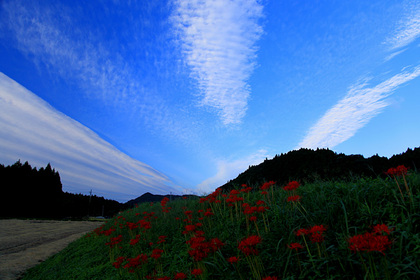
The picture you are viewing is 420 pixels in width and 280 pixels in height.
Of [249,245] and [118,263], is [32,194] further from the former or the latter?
[249,245]

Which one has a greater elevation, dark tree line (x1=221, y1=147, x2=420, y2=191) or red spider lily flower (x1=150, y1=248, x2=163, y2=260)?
dark tree line (x1=221, y1=147, x2=420, y2=191)

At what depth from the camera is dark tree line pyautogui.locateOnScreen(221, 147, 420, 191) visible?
37.2 ft

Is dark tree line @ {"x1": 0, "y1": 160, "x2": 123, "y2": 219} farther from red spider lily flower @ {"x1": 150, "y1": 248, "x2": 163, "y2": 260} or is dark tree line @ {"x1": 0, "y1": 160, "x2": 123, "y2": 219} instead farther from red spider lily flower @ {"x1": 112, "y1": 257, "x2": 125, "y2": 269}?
red spider lily flower @ {"x1": 150, "y1": 248, "x2": 163, "y2": 260}

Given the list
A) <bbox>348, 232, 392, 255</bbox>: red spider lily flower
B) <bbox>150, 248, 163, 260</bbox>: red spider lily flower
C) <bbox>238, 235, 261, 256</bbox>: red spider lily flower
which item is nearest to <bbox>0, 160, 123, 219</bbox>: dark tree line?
<bbox>150, 248, 163, 260</bbox>: red spider lily flower

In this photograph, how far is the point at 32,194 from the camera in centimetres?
3444

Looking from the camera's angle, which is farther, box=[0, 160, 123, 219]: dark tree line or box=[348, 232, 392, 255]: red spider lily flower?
box=[0, 160, 123, 219]: dark tree line

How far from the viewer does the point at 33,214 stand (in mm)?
34375

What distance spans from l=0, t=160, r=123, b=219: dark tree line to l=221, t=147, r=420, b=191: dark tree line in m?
34.4

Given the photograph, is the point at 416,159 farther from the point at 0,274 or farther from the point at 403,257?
the point at 0,274

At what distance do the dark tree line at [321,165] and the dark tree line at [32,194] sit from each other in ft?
113

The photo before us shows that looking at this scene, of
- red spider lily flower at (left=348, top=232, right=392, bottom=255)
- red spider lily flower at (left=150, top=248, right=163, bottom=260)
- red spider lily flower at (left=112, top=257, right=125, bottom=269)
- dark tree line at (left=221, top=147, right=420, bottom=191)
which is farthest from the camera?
dark tree line at (left=221, top=147, right=420, bottom=191)

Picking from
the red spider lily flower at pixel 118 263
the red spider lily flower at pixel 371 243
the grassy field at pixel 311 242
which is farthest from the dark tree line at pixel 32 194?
the red spider lily flower at pixel 371 243

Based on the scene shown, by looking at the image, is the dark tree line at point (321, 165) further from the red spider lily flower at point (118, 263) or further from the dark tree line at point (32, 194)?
the dark tree line at point (32, 194)

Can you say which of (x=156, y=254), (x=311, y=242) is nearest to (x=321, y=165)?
(x=311, y=242)
